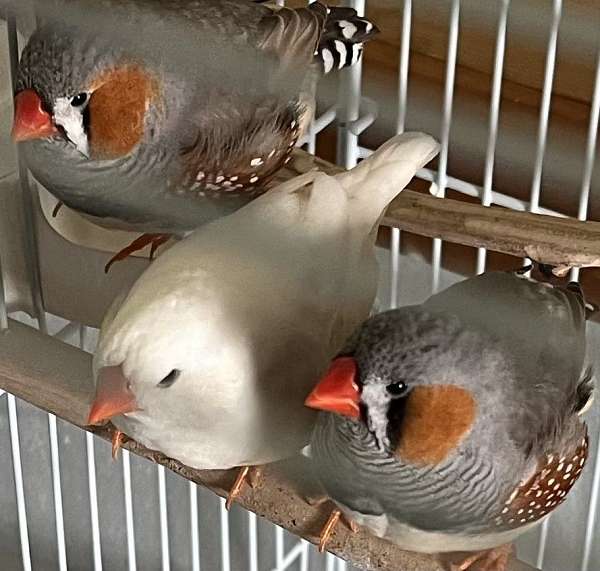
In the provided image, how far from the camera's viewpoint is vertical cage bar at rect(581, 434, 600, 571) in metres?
0.93

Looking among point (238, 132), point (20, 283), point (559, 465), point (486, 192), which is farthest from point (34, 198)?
point (559, 465)

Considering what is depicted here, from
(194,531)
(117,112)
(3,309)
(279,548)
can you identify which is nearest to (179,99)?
(117,112)

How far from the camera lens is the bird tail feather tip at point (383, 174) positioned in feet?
2.08

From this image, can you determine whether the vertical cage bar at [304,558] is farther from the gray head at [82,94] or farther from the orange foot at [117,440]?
the gray head at [82,94]

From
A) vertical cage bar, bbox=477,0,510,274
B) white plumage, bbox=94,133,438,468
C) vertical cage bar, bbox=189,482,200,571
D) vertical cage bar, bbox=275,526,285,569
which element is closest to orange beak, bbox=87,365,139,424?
white plumage, bbox=94,133,438,468

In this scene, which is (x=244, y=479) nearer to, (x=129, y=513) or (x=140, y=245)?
(x=140, y=245)

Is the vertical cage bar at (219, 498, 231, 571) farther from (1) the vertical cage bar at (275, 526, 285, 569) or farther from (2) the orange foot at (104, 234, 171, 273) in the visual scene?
(2) the orange foot at (104, 234, 171, 273)

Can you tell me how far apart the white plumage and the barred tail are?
0.08 meters

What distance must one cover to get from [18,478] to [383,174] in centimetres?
53

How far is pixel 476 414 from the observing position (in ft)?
1.76

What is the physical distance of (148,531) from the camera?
3.90 ft

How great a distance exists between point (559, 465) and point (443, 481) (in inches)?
3.5

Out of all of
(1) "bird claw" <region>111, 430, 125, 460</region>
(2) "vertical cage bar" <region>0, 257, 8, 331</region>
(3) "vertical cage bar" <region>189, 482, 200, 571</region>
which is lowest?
(3) "vertical cage bar" <region>189, 482, 200, 571</region>

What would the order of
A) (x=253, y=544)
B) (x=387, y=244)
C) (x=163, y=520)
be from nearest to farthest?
(x=387, y=244) → (x=163, y=520) → (x=253, y=544)
